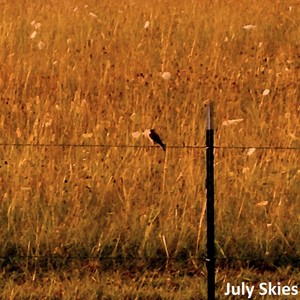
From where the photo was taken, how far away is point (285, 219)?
564 centimetres

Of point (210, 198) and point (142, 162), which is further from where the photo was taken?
point (142, 162)

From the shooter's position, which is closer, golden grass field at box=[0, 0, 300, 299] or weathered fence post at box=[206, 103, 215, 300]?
weathered fence post at box=[206, 103, 215, 300]

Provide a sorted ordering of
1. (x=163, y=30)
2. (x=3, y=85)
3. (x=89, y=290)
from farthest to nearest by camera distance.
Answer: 1. (x=163, y=30)
2. (x=3, y=85)
3. (x=89, y=290)

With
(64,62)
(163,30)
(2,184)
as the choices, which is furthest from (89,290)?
(163,30)

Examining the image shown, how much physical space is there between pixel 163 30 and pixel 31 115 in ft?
9.08

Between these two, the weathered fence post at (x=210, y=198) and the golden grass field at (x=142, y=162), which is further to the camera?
the golden grass field at (x=142, y=162)

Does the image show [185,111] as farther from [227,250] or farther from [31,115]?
[227,250]

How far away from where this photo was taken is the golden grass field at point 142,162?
5.32m

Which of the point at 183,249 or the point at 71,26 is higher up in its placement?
the point at 71,26

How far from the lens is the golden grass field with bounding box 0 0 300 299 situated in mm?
5316

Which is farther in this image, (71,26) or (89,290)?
(71,26)

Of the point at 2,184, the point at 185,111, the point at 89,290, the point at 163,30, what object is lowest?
the point at 89,290

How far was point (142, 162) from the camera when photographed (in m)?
6.26

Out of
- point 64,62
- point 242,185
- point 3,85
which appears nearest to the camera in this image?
point 242,185
